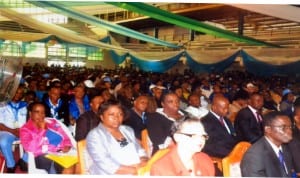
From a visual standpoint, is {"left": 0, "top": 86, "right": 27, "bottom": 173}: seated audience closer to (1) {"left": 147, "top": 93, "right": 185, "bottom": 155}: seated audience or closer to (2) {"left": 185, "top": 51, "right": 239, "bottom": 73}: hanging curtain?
(1) {"left": 147, "top": 93, "right": 185, "bottom": 155}: seated audience

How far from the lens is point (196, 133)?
2613 mm

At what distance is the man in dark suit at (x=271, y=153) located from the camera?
2461mm

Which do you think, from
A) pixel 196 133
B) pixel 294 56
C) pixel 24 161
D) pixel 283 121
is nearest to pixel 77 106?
pixel 24 161

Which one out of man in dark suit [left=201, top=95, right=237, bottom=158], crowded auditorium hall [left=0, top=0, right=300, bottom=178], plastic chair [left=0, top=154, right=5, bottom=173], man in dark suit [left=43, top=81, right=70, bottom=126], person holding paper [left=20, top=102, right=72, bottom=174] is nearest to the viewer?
crowded auditorium hall [left=0, top=0, right=300, bottom=178]

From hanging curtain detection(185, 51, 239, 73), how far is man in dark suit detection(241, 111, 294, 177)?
4382mm

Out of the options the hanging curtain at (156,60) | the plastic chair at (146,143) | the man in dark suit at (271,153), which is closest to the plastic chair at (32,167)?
the plastic chair at (146,143)

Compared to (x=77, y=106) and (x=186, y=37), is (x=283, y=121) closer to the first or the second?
(x=77, y=106)

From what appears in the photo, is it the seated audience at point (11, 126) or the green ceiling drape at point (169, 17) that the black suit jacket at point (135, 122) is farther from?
the green ceiling drape at point (169, 17)

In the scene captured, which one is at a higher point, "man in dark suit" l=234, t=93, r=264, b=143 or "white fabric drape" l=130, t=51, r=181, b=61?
"white fabric drape" l=130, t=51, r=181, b=61

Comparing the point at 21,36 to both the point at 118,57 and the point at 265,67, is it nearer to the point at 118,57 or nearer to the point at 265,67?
the point at 118,57

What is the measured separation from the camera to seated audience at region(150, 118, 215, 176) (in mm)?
2459

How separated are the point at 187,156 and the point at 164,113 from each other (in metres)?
1.30

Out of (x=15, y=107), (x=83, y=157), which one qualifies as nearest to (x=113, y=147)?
(x=83, y=157)

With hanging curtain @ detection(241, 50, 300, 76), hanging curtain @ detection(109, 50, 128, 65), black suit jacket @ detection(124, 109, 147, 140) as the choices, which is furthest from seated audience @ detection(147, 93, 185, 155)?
hanging curtain @ detection(109, 50, 128, 65)
